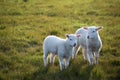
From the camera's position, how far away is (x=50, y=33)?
1800cm

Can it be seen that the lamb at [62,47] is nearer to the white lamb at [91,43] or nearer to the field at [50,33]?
the field at [50,33]

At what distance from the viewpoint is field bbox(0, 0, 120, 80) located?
11016 millimetres

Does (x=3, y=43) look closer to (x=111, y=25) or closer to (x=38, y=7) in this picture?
(x=111, y=25)

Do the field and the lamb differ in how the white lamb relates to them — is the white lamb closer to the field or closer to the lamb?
the field

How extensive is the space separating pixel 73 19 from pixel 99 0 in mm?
10672

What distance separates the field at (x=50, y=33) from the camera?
11.0 meters

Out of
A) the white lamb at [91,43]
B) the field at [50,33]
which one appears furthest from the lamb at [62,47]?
the white lamb at [91,43]

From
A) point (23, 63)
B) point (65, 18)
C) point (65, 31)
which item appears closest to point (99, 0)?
point (65, 18)

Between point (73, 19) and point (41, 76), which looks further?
point (73, 19)

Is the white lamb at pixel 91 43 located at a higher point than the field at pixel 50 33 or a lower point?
higher

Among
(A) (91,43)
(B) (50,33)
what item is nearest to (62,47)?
(A) (91,43)

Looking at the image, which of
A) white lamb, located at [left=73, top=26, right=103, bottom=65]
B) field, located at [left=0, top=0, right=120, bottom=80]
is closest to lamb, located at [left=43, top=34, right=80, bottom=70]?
field, located at [left=0, top=0, right=120, bottom=80]

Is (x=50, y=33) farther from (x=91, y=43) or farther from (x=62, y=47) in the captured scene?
(x=62, y=47)

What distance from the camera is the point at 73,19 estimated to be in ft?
74.7
